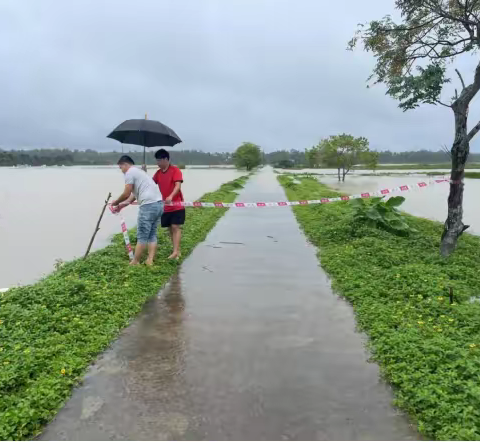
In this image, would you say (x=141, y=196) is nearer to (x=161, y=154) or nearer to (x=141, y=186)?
(x=141, y=186)

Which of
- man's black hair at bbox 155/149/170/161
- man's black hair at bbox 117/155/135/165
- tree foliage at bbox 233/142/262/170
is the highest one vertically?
tree foliage at bbox 233/142/262/170

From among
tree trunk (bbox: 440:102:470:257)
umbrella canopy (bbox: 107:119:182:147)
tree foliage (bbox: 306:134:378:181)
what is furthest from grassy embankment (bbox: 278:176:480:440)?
tree foliage (bbox: 306:134:378:181)

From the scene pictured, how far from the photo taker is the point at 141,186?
24.0ft

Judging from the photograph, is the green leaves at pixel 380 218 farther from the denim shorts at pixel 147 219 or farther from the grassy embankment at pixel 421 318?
the denim shorts at pixel 147 219

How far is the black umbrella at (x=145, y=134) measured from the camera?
8078 millimetres

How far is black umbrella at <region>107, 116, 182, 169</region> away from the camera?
318 inches

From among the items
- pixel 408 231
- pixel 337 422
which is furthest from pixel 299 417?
pixel 408 231

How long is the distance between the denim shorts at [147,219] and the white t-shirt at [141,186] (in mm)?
93

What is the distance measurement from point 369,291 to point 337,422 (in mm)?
3306

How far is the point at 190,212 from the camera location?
1672 cm

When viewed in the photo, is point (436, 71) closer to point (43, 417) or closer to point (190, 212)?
point (43, 417)

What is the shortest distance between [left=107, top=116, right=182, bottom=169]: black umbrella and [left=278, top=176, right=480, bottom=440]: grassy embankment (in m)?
3.89

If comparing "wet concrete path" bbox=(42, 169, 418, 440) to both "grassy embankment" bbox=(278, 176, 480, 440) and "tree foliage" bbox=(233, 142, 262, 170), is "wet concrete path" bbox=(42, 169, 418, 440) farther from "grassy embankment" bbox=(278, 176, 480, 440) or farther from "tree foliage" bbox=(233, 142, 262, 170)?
"tree foliage" bbox=(233, 142, 262, 170)

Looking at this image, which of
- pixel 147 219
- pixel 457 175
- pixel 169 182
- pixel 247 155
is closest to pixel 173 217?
pixel 169 182
